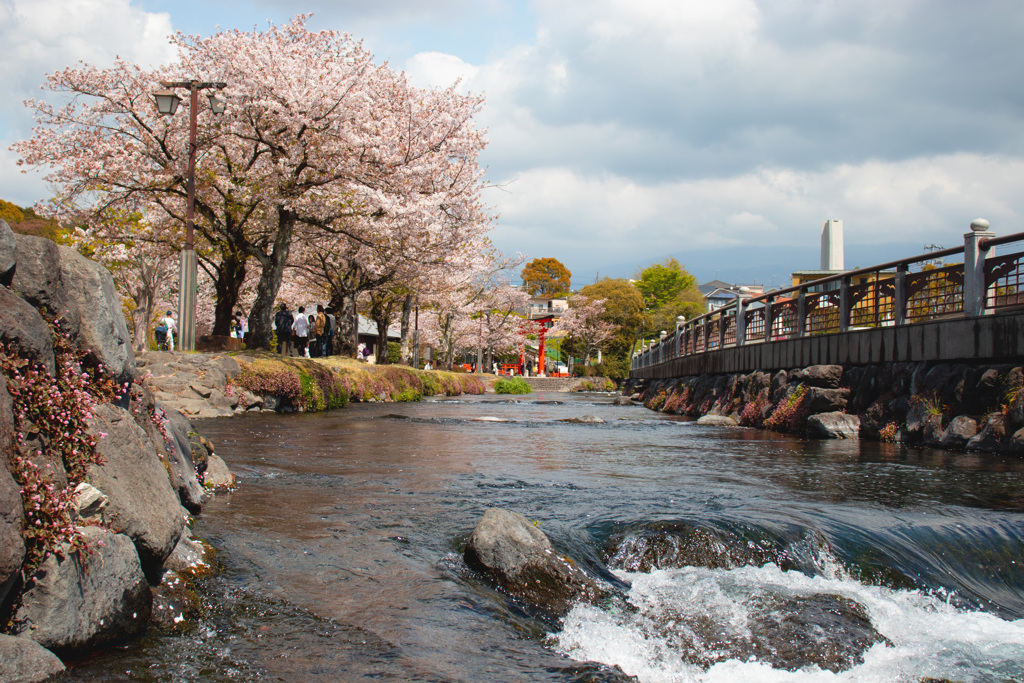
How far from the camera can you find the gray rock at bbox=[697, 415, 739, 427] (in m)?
15.2

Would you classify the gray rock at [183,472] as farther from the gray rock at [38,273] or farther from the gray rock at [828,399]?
the gray rock at [828,399]

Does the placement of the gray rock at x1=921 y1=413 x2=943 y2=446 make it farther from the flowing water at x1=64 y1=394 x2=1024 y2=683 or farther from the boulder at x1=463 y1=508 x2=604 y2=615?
the boulder at x1=463 y1=508 x2=604 y2=615

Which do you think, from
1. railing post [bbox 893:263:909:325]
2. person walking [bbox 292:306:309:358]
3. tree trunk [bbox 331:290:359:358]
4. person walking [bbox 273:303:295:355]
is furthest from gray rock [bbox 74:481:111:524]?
tree trunk [bbox 331:290:359:358]

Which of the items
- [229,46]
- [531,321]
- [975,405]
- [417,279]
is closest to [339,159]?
[229,46]

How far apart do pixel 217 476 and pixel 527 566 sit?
314 centimetres

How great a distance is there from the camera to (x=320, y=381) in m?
18.6

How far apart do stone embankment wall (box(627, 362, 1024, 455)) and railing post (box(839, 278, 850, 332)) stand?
2.54ft

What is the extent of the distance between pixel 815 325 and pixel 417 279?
18.2 meters

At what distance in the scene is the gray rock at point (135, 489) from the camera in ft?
11.1

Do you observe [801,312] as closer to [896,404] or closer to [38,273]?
[896,404]

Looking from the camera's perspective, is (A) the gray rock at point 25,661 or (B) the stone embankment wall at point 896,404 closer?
(A) the gray rock at point 25,661

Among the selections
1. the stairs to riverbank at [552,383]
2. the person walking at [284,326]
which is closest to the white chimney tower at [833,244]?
the stairs to riverbank at [552,383]

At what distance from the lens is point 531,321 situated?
68.4 metres

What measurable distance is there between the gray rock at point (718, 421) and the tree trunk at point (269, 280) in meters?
12.4
